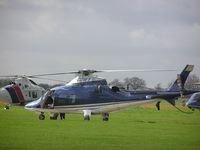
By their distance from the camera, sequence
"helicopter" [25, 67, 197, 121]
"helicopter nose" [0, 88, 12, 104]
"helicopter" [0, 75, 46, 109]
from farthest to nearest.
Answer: "helicopter nose" [0, 88, 12, 104] < "helicopter" [0, 75, 46, 109] < "helicopter" [25, 67, 197, 121]

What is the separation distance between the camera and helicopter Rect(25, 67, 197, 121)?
39.1m

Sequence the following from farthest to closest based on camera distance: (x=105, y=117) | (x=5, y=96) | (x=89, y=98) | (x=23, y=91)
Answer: (x=5, y=96)
(x=23, y=91)
(x=89, y=98)
(x=105, y=117)

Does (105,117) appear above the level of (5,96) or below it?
below

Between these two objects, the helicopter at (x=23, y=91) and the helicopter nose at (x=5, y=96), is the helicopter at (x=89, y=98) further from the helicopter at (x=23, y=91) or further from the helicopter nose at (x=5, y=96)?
the helicopter nose at (x=5, y=96)

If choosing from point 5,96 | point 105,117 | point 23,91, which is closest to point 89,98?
point 105,117

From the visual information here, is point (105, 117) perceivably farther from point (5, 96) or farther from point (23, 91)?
point (5, 96)

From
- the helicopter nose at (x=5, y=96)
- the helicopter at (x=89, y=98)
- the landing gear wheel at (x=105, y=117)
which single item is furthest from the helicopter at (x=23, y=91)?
the landing gear wheel at (x=105, y=117)

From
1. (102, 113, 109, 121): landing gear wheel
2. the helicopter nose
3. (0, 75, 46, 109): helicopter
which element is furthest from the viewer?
the helicopter nose

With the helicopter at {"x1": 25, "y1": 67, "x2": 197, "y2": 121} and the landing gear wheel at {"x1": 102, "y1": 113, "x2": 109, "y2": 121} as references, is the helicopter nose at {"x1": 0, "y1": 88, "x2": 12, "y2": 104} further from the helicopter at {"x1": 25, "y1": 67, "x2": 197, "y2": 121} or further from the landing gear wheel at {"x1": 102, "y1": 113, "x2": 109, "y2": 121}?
the landing gear wheel at {"x1": 102, "y1": 113, "x2": 109, "y2": 121}

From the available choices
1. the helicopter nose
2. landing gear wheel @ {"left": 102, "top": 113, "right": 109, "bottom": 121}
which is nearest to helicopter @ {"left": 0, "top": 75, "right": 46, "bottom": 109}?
the helicopter nose

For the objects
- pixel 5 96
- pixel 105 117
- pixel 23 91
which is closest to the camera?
pixel 105 117

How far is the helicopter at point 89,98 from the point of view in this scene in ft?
128

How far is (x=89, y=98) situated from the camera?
130 feet

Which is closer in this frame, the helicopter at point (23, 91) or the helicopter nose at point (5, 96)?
the helicopter at point (23, 91)
